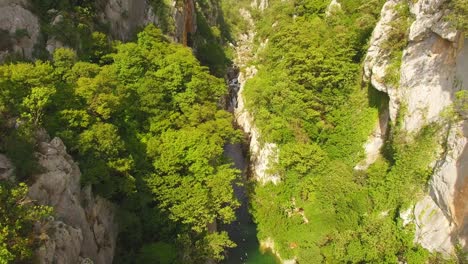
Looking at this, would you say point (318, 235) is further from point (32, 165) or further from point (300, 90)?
point (32, 165)

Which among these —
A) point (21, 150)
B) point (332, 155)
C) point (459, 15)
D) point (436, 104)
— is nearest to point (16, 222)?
point (21, 150)

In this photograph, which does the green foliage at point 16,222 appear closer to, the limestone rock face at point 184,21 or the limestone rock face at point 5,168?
the limestone rock face at point 5,168

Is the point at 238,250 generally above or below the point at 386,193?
below

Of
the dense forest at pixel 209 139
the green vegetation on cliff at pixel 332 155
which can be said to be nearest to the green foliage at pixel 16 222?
the dense forest at pixel 209 139

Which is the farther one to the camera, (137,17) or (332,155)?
(137,17)

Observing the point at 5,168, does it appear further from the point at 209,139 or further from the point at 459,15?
the point at 459,15

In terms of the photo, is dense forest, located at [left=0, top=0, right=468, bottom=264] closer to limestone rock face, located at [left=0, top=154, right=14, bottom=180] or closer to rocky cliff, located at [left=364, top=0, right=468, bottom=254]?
limestone rock face, located at [left=0, top=154, right=14, bottom=180]

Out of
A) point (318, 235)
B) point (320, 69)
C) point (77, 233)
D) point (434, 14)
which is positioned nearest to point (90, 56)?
point (77, 233)
